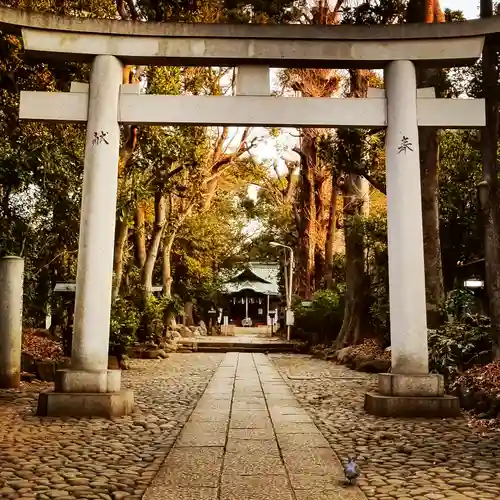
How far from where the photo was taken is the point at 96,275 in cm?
693

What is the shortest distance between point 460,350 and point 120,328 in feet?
25.0

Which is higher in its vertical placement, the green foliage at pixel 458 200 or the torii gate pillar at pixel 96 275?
the green foliage at pixel 458 200

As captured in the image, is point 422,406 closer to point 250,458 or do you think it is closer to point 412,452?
point 412,452

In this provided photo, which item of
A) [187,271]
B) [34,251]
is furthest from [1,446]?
[187,271]

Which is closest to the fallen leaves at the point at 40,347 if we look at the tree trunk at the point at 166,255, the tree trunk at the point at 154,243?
the tree trunk at the point at 154,243

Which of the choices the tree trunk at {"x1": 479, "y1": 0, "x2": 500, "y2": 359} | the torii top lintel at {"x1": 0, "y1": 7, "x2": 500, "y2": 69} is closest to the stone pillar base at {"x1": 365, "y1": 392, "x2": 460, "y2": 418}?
the tree trunk at {"x1": 479, "y1": 0, "x2": 500, "y2": 359}

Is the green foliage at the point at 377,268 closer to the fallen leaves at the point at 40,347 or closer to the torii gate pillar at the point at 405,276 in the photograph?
the torii gate pillar at the point at 405,276

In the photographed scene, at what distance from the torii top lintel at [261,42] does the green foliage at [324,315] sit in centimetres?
1271

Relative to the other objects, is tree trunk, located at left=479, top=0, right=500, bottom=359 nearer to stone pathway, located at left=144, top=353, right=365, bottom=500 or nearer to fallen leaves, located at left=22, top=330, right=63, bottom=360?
stone pathway, located at left=144, top=353, right=365, bottom=500

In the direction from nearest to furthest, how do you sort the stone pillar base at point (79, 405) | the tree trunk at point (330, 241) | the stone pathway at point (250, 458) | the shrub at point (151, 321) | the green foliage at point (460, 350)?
the stone pathway at point (250, 458)
the stone pillar base at point (79, 405)
the green foliage at point (460, 350)
the shrub at point (151, 321)
the tree trunk at point (330, 241)

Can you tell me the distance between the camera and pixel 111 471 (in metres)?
4.36

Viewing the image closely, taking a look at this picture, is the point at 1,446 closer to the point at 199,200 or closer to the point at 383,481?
the point at 383,481

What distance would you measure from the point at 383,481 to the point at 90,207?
4.76m

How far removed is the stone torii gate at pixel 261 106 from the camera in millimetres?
Result: 7016
